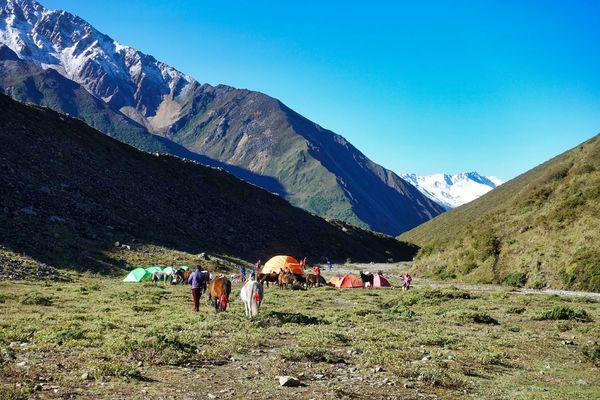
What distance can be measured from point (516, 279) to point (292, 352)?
35696 mm

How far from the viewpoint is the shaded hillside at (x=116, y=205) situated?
160 feet

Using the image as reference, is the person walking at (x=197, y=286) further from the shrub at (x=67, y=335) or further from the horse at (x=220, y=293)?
the shrub at (x=67, y=335)

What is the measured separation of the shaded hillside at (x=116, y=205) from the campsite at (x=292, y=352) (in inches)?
1045


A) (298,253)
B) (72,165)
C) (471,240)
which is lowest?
(298,253)

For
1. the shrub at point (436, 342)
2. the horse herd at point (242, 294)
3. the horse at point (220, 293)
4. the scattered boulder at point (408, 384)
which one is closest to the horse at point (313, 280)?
the horse herd at point (242, 294)

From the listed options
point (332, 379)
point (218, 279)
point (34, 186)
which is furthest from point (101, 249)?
point (332, 379)

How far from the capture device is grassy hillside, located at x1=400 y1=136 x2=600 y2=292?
1547 inches

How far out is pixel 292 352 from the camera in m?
13.3

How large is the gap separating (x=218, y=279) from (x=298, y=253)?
235 ft

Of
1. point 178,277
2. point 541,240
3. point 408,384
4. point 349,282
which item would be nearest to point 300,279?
point 349,282

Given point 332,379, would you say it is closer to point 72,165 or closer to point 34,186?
point 34,186

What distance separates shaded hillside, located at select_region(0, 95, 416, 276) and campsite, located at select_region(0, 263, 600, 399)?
26549 millimetres

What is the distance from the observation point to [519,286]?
1654 inches

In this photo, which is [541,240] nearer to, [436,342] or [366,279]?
[366,279]
